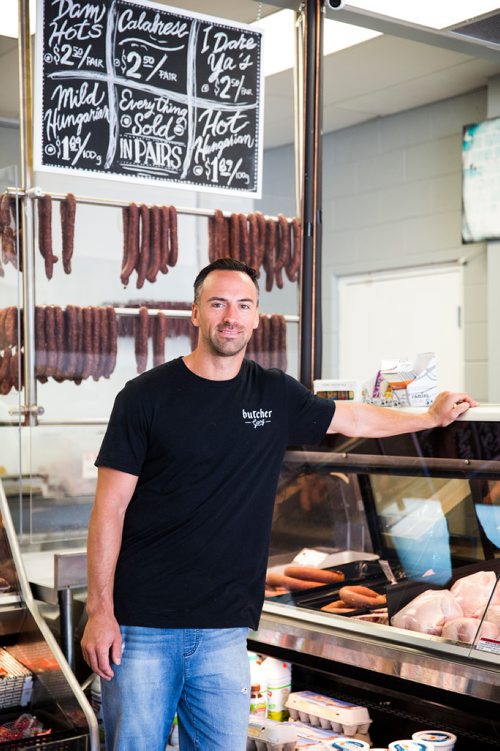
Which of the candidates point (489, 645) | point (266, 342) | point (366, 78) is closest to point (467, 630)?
point (489, 645)

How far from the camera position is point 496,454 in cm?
263

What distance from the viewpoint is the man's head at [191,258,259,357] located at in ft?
8.05

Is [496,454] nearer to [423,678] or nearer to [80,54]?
[423,678]

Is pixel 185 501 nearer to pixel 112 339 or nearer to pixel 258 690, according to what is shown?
pixel 258 690

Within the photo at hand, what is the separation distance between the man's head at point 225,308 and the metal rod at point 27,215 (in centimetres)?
144

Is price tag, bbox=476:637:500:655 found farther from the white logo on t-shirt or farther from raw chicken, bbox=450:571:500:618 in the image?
the white logo on t-shirt

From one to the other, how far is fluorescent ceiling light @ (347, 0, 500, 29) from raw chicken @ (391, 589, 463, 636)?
8.00ft

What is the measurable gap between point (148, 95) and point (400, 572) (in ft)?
7.16

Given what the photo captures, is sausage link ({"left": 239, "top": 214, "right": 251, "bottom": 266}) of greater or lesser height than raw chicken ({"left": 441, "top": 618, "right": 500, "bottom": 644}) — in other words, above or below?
above

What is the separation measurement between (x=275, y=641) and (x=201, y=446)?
2.92ft

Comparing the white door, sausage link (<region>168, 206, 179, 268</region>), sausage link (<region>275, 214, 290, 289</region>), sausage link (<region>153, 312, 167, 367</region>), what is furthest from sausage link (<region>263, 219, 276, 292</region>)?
the white door

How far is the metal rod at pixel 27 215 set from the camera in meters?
3.77

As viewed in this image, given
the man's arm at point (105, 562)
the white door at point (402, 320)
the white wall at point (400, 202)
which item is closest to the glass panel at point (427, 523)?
the man's arm at point (105, 562)

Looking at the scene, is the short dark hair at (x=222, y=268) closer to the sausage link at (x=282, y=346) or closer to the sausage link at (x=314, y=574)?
the sausage link at (x=314, y=574)
